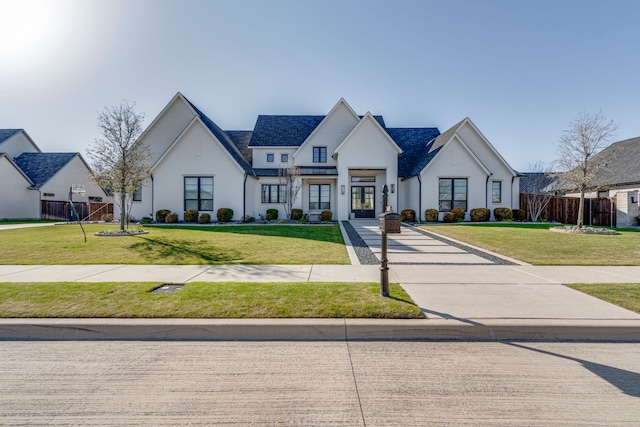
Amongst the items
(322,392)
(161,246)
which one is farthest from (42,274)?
(322,392)

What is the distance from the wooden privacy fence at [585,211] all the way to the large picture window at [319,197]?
15.9 m

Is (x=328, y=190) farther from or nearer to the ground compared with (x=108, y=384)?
farther from the ground

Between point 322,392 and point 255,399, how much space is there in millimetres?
665

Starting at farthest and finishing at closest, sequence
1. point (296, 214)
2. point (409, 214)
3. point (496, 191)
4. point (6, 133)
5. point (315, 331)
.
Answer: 1. point (6, 133)
2. point (496, 191)
3. point (296, 214)
4. point (409, 214)
5. point (315, 331)

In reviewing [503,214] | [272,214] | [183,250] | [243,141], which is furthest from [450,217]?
[243,141]

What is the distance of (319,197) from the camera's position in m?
23.3

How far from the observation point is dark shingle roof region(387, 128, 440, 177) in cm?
2275

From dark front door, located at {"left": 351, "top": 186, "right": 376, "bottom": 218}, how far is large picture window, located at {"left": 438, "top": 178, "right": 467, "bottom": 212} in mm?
5025

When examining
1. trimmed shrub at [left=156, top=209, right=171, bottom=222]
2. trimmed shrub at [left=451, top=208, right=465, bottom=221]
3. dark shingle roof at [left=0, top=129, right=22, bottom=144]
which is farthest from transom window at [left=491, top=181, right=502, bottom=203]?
dark shingle roof at [left=0, top=129, right=22, bottom=144]

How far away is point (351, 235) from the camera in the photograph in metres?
14.4

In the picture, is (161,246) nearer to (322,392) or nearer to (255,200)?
(322,392)

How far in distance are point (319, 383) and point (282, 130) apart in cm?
2540

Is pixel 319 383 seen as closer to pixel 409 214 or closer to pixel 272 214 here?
pixel 272 214

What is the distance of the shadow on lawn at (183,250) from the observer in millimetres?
9289
